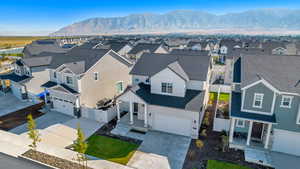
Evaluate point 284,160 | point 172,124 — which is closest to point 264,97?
point 284,160

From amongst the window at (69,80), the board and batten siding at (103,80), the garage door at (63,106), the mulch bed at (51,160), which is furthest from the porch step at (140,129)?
the window at (69,80)

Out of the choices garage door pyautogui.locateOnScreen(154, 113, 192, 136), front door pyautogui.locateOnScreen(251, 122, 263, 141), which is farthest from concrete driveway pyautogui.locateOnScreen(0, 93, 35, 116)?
front door pyautogui.locateOnScreen(251, 122, 263, 141)

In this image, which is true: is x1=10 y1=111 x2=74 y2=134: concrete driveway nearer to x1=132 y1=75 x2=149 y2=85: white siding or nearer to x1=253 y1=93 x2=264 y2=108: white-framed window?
x1=132 y1=75 x2=149 y2=85: white siding

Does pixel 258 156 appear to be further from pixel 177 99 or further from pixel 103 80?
pixel 103 80

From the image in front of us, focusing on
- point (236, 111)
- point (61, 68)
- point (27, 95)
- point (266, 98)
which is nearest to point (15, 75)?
point (27, 95)

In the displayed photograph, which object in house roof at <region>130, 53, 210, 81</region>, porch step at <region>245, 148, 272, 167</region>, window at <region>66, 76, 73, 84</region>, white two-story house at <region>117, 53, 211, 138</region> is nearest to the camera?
porch step at <region>245, 148, 272, 167</region>

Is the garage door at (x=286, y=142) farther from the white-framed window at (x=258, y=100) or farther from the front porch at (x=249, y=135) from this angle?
the white-framed window at (x=258, y=100)

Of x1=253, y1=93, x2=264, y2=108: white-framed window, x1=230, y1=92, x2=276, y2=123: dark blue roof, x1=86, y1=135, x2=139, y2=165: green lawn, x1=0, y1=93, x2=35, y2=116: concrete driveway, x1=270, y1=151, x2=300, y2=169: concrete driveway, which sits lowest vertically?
x1=86, y1=135, x2=139, y2=165: green lawn
